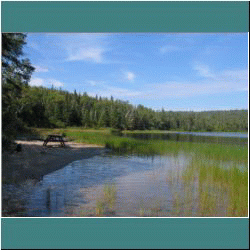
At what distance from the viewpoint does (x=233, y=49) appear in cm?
757

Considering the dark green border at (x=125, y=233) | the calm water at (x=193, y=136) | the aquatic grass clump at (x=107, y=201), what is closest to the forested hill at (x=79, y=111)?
the calm water at (x=193, y=136)

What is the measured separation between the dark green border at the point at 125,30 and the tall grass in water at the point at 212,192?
48 cm

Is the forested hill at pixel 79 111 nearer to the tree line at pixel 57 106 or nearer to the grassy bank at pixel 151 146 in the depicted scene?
the tree line at pixel 57 106

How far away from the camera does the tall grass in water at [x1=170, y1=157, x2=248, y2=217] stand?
5500mm

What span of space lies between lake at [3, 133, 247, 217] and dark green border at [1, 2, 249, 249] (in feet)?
1.31

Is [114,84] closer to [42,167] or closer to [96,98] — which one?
[96,98]

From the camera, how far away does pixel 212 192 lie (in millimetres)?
6668

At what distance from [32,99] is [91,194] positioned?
7114 mm

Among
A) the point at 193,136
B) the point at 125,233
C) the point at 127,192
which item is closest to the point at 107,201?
the point at 127,192

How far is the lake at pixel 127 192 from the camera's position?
→ 17.7 ft

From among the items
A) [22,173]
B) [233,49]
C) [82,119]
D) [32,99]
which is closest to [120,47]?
[233,49]

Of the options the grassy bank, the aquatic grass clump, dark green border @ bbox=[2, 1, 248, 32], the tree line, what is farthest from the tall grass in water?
dark green border @ bbox=[2, 1, 248, 32]

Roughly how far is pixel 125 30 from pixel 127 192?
3648 mm

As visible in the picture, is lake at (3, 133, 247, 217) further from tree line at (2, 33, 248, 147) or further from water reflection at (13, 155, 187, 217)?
tree line at (2, 33, 248, 147)
